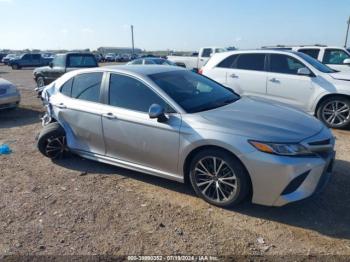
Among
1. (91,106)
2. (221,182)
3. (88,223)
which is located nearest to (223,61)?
(91,106)

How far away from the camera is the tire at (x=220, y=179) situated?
12.5 feet

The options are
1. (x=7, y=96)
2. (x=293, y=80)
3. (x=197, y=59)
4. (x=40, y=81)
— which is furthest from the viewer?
(x=197, y=59)

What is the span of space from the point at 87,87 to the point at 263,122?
2.73 m

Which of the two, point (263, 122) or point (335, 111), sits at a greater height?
point (263, 122)

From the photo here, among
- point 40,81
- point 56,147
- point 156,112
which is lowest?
point 40,81

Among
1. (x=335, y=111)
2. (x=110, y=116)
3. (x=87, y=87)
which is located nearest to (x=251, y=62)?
(x=335, y=111)

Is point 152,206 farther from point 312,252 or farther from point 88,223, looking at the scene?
point 312,252

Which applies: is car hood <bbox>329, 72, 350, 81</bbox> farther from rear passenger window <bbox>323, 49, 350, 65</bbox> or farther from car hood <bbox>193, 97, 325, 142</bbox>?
rear passenger window <bbox>323, 49, 350, 65</bbox>

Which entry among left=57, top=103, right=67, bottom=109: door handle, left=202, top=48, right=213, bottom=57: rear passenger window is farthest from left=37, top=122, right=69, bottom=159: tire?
left=202, top=48, right=213, bottom=57: rear passenger window

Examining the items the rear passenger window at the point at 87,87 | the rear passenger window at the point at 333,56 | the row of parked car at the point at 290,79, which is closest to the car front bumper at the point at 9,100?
the rear passenger window at the point at 87,87

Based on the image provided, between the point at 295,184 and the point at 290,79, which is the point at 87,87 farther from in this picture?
the point at 290,79

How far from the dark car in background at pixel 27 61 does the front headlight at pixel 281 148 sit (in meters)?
42.1

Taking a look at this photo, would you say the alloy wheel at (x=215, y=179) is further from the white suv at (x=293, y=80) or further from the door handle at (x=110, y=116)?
the white suv at (x=293, y=80)

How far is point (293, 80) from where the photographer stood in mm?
7809
